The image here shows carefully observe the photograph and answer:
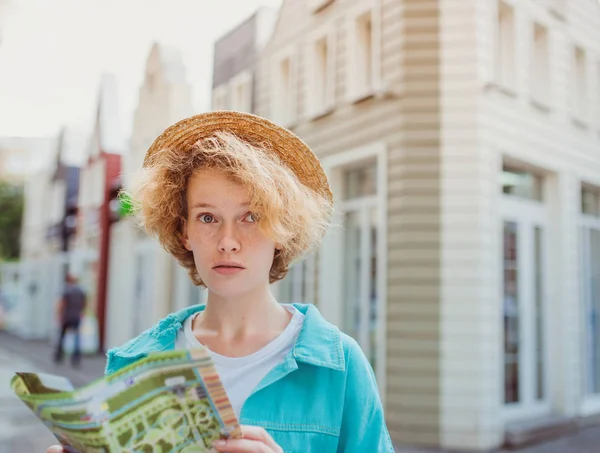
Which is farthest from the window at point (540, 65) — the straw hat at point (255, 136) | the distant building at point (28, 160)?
the distant building at point (28, 160)

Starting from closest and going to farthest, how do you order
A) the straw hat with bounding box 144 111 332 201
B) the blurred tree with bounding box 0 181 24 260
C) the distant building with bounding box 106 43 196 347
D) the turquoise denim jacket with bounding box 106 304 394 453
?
the turquoise denim jacket with bounding box 106 304 394 453 → the straw hat with bounding box 144 111 332 201 → the distant building with bounding box 106 43 196 347 → the blurred tree with bounding box 0 181 24 260

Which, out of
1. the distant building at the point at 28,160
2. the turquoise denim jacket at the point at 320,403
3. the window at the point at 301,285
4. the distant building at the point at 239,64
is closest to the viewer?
the turquoise denim jacket at the point at 320,403

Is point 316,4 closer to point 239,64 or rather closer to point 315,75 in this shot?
point 315,75

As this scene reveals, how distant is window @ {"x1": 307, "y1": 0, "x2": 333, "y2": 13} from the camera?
12.4 ft

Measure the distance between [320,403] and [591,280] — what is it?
12.6 ft

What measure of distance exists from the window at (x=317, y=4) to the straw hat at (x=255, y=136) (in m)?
3.14

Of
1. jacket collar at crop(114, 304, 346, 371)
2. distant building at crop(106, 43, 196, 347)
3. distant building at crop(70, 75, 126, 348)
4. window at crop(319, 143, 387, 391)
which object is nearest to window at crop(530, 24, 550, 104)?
window at crop(319, 143, 387, 391)

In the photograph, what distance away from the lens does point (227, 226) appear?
0.82m

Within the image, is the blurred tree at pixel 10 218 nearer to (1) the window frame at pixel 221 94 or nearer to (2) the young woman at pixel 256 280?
(1) the window frame at pixel 221 94

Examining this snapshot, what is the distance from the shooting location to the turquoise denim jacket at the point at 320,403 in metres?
0.77

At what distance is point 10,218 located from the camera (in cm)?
799

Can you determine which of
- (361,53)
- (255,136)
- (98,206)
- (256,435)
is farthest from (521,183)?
(98,206)

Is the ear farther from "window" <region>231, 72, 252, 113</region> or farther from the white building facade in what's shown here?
"window" <region>231, 72, 252, 113</region>

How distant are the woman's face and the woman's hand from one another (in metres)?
0.23
